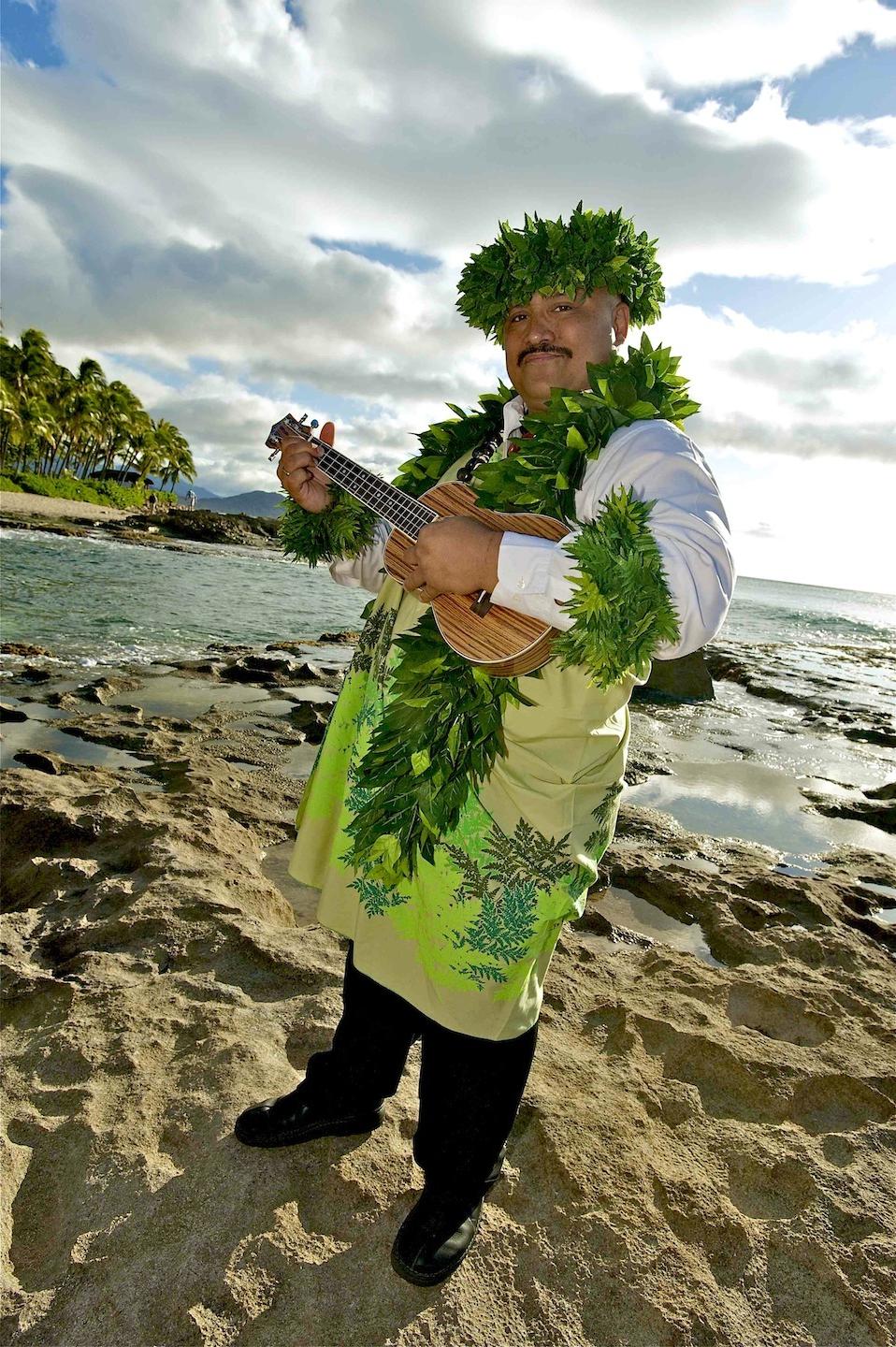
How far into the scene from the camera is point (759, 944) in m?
3.79

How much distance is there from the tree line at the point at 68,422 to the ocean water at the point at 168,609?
24.7 meters

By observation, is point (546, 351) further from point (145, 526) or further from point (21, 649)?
point (145, 526)

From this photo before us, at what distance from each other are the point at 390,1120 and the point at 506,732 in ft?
4.59

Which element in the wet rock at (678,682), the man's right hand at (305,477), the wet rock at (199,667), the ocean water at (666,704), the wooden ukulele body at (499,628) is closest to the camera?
the wooden ukulele body at (499,628)

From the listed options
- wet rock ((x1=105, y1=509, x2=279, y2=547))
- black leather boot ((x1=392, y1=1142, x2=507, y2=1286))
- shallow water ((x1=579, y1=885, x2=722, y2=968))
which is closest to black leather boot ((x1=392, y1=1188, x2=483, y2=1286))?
black leather boot ((x1=392, y1=1142, x2=507, y2=1286))

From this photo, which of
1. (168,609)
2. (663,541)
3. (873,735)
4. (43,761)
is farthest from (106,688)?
(873,735)

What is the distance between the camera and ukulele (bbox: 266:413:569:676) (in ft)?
5.41

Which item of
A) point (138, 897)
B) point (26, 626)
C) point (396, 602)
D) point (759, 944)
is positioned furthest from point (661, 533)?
point (26, 626)

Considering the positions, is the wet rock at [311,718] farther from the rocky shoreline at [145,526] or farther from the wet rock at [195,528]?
the wet rock at [195,528]

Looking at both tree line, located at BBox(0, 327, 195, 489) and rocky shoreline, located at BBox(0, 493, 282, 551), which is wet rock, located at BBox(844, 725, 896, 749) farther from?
tree line, located at BBox(0, 327, 195, 489)

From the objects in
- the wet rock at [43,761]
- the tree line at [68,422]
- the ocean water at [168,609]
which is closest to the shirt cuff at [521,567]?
A: the ocean water at [168,609]

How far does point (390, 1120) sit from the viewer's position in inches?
90.1

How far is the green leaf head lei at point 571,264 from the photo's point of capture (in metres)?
1.95

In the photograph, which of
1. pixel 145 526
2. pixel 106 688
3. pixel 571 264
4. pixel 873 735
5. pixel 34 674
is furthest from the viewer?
pixel 145 526
